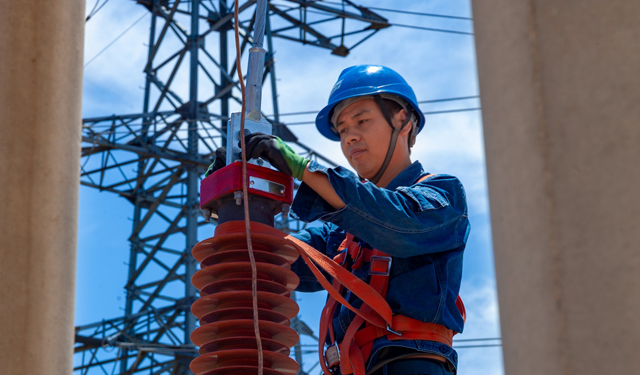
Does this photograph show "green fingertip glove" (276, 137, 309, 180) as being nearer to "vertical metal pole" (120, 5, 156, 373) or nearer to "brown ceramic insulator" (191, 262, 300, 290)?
"brown ceramic insulator" (191, 262, 300, 290)

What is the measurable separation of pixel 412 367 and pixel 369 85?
1.28 m

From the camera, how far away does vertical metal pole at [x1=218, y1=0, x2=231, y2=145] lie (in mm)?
16672

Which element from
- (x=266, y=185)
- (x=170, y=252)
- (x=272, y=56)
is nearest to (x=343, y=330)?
(x=266, y=185)

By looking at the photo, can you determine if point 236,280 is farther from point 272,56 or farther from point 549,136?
point 272,56

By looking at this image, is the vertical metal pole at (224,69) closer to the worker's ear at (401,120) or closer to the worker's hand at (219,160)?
the worker's ear at (401,120)

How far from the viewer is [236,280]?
283 centimetres

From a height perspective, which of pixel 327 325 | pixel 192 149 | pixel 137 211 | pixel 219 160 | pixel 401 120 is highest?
pixel 192 149

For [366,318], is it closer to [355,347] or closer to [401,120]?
[355,347]

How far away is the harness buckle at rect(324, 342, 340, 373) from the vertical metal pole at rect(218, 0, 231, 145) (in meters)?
13.1

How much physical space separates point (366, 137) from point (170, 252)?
1474 centimetres

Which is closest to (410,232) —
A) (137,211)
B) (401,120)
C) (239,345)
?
(239,345)

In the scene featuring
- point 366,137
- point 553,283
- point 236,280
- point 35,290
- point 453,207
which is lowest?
Result: point 553,283

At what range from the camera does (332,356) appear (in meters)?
3.24

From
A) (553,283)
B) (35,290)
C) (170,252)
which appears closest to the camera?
(553,283)
